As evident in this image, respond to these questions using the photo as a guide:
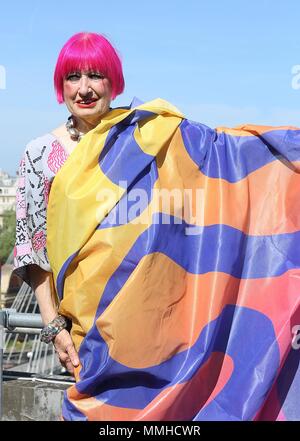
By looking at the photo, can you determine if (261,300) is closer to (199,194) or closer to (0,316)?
(199,194)

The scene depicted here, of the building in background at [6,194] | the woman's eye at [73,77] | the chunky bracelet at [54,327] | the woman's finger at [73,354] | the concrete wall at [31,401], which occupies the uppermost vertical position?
the woman's eye at [73,77]

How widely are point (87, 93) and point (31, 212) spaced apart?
42 cm

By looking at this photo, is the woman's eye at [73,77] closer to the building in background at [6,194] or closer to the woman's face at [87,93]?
the woman's face at [87,93]

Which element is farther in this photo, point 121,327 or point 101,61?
point 101,61

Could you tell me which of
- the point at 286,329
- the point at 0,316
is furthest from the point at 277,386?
the point at 0,316

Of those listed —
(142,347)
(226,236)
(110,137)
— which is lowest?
(142,347)

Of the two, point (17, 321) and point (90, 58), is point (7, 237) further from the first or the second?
point (90, 58)

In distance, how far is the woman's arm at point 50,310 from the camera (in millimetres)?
1957

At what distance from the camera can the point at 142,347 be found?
185 cm

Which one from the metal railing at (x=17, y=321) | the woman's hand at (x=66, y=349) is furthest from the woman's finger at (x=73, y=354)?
the metal railing at (x=17, y=321)

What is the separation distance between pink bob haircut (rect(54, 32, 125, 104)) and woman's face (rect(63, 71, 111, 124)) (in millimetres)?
20

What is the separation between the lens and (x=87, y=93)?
200 centimetres

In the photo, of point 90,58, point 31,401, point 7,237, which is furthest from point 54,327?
point 7,237

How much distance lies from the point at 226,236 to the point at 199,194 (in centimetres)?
16
